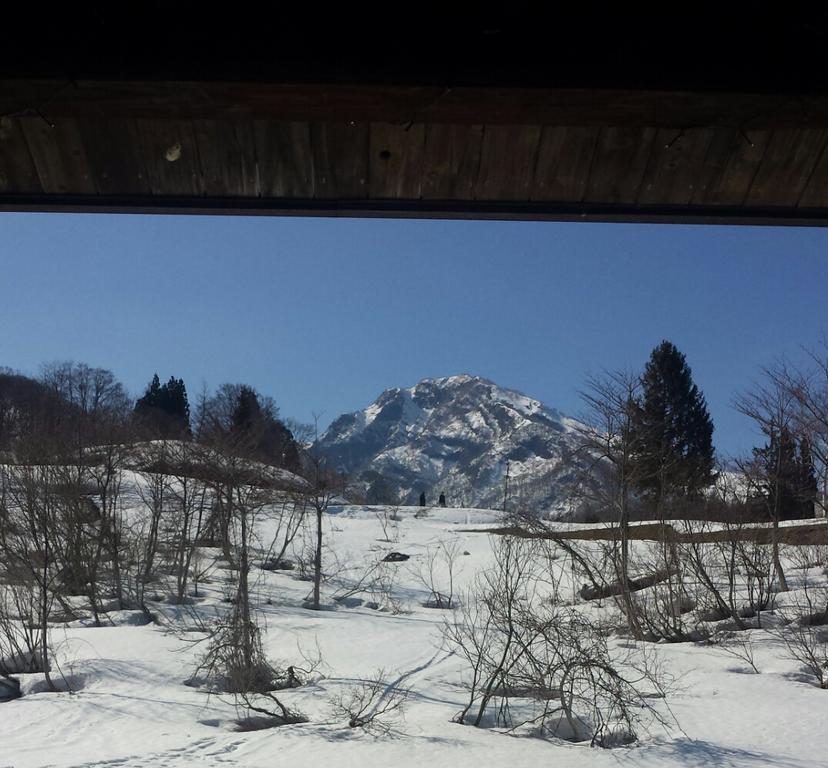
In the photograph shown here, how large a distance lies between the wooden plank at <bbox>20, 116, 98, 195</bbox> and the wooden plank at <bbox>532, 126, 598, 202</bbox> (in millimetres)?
1057

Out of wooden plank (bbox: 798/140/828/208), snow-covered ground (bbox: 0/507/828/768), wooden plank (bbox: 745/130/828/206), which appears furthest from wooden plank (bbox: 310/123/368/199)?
Answer: snow-covered ground (bbox: 0/507/828/768)

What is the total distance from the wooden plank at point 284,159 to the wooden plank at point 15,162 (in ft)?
1.72

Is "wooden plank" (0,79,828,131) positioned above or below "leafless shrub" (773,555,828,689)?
above

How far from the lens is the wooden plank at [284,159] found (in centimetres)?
177

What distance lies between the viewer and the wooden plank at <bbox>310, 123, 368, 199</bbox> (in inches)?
69.4

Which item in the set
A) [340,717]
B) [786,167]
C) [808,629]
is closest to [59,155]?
[786,167]

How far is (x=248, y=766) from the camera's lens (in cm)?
842

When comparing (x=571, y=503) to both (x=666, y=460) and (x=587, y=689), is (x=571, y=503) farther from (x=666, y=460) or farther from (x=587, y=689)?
(x=587, y=689)

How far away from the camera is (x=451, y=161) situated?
1865 millimetres

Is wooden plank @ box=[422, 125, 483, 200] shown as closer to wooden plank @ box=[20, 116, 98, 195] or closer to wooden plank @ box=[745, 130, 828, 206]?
wooden plank @ box=[745, 130, 828, 206]

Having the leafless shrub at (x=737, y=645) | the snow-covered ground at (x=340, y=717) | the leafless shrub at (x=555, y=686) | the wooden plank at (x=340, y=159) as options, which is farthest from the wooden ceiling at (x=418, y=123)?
the leafless shrub at (x=737, y=645)

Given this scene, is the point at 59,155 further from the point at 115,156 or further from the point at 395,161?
the point at 395,161

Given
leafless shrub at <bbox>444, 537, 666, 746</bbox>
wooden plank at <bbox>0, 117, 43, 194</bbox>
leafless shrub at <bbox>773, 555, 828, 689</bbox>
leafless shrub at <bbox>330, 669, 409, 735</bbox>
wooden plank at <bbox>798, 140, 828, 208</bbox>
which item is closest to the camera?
wooden plank at <bbox>0, 117, 43, 194</bbox>

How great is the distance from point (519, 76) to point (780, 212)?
2.82 ft
